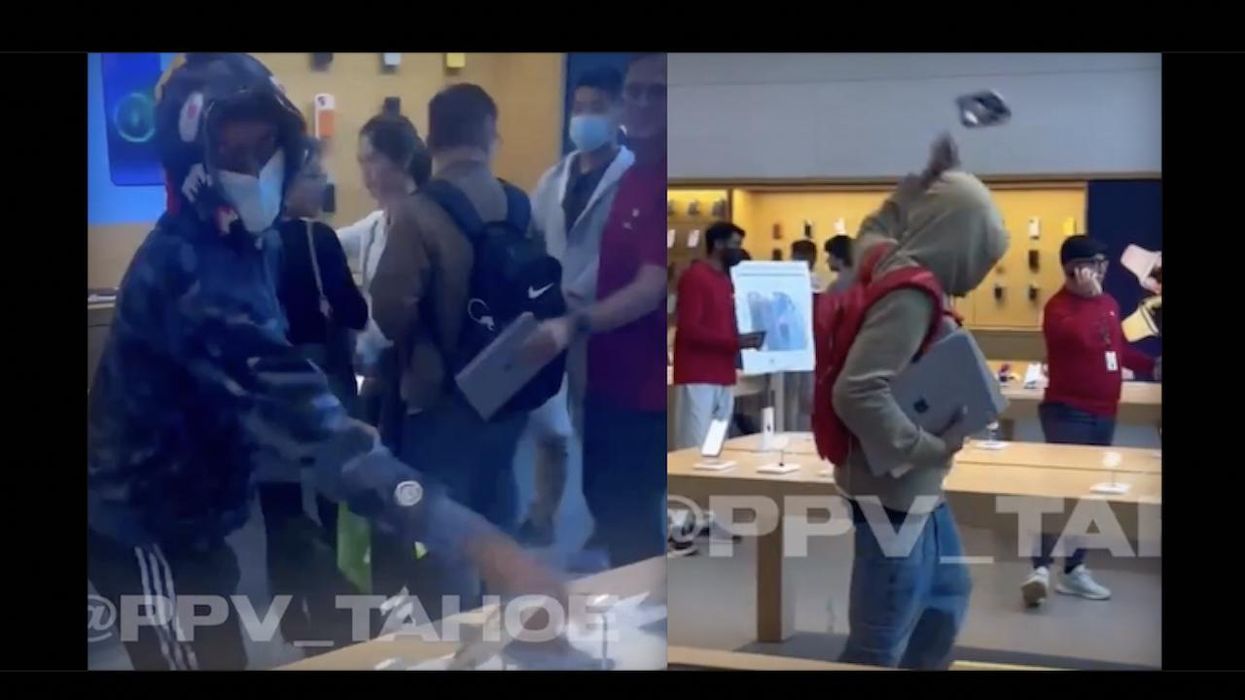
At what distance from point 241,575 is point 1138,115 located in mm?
2936

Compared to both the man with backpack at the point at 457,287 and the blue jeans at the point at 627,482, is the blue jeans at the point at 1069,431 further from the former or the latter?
the man with backpack at the point at 457,287

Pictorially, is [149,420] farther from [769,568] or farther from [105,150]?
[769,568]

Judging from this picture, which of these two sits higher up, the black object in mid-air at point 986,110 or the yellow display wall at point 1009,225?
the black object in mid-air at point 986,110

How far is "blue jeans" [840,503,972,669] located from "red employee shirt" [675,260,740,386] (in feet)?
2.59

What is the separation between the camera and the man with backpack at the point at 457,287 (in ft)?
13.9

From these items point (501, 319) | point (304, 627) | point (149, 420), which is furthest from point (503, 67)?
point (304, 627)

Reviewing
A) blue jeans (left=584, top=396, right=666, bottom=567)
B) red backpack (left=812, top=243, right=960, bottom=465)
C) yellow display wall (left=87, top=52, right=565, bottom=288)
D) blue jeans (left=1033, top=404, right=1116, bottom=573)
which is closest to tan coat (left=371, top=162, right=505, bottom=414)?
yellow display wall (left=87, top=52, right=565, bottom=288)

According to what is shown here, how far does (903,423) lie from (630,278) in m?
0.89

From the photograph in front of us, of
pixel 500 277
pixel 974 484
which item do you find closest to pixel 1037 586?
pixel 974 484

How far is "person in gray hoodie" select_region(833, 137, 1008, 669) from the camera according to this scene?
13.9ft

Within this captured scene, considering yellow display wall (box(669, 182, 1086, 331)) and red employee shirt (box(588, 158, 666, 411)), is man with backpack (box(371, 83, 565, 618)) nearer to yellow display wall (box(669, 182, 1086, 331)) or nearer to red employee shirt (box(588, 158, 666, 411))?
red employee shirt (box(588, 158, 666, 411))

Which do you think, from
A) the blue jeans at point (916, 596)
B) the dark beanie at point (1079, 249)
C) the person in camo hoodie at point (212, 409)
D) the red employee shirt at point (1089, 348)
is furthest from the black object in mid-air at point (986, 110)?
the person in camo hoodie at point (212, 409)

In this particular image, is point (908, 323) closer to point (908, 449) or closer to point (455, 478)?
point (908, 449)

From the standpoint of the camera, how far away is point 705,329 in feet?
15.9
